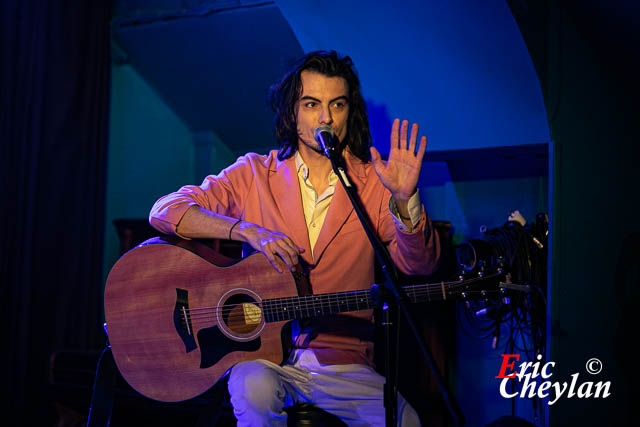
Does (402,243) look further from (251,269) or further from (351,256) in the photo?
(251,269)

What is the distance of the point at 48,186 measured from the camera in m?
3.71

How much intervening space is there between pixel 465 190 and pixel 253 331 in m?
1.65

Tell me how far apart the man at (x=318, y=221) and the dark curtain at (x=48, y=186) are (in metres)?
1.93

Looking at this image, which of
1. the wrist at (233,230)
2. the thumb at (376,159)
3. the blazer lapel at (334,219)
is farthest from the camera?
the blazer lapel at (334,219)

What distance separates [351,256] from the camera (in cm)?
211

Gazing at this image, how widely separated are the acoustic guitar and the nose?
0.66 meters

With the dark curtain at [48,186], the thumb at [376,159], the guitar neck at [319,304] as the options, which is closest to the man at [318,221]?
the thumb at [376,159]

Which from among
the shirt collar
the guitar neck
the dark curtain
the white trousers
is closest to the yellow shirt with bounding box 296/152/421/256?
the shirt collar

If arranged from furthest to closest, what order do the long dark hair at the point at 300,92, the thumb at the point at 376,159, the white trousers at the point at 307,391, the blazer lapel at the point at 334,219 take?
the long dark hair at the point at 300,92 < the blazer lapel at the point at 334,219 < the thumb at the point at 376,159 < the white trousers at the point at 307,391

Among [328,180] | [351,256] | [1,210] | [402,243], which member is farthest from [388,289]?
[1,210]

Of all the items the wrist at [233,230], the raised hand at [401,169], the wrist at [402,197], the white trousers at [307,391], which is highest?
the raised hand at [401,169]

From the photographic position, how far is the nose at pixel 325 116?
84.4 inches

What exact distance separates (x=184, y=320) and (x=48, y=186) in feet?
8.03

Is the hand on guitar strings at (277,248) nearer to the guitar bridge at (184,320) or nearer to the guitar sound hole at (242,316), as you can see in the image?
the guitar sound hole at (242,316)
